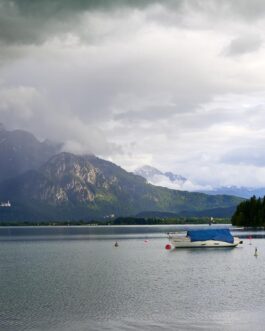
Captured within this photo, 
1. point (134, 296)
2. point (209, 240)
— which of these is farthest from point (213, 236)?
point (134, 296)

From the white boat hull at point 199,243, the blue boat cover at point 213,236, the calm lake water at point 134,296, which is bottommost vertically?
the calm lake water at point 134,296

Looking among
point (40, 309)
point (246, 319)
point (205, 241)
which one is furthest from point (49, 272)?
point (205, 241)

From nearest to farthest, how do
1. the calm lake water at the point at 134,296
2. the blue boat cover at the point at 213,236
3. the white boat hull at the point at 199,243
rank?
the calm lake water at the point at 134,296, the blue boat cover at the point at 213,236, the white boat hull at the point at 199,243

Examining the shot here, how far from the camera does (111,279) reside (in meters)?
102

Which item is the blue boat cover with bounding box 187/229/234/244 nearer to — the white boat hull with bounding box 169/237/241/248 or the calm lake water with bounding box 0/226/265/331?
the white boat hull with bounding box 169/237/241/248

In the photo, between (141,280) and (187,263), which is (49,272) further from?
(187,263)

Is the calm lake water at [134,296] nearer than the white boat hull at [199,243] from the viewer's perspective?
Yes

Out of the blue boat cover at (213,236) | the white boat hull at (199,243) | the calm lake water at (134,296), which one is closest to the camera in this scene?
the calm lake water at (134,296)

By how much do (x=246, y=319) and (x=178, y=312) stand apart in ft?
28.2

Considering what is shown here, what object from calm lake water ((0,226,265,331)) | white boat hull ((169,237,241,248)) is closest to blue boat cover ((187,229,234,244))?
white boat hull ((169,237,241,248))

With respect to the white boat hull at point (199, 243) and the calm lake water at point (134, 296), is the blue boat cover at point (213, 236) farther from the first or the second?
the calm lake water at point (134, 296)

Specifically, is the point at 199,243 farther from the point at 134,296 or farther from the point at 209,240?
the point at 134,296

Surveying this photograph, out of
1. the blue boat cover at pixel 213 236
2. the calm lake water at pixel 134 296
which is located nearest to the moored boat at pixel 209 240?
the blue boat cover at pixel 213 236

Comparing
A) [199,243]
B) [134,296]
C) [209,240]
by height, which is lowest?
[134,296]
